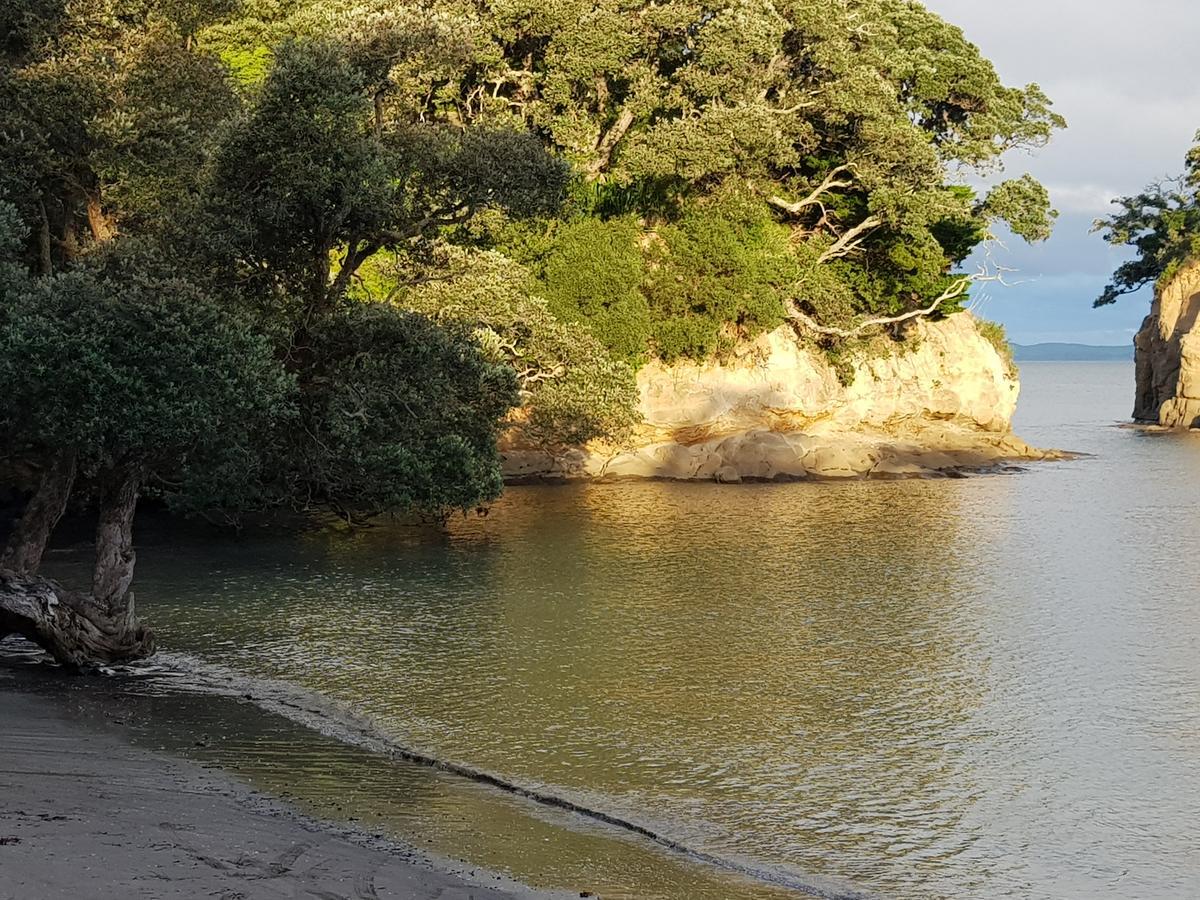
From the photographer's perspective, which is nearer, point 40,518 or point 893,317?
point 40,518

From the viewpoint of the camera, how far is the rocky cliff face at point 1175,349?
84.2m

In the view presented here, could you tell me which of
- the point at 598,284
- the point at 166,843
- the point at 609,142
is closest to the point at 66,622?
the point at 166,843

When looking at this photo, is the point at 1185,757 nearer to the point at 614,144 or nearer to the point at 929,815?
the point at 929,815

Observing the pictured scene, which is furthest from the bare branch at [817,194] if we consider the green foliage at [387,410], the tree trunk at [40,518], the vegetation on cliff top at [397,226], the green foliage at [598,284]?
the tree trunk at [40,518]

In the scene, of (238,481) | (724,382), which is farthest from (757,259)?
(238,481)

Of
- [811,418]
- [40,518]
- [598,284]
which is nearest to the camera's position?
[40,518]

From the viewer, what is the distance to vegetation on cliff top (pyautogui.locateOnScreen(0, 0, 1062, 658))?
19.4 m

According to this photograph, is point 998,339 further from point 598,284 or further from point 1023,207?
point 598,284

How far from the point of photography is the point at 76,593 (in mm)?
18328

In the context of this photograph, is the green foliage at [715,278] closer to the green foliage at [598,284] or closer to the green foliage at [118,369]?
the green foliage at [598,284]

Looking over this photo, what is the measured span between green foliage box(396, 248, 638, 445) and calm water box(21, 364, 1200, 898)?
733 cm

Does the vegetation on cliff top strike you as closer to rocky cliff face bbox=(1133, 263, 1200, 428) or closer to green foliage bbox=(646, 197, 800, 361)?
green foliage bbox=(646, 197, 800, 361)

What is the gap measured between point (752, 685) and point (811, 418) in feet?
120

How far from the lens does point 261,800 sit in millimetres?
12836
